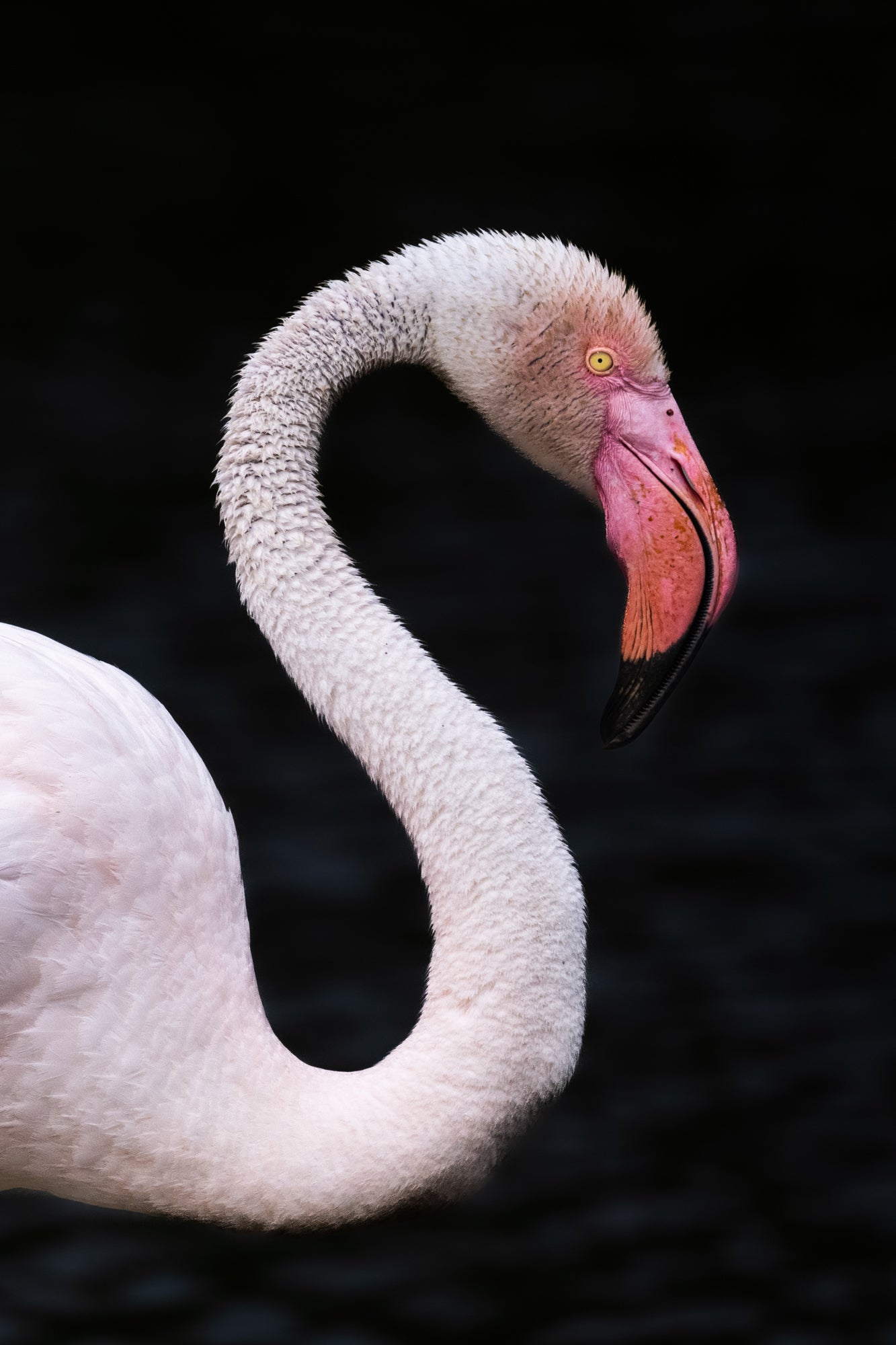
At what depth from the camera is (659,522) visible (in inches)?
94.0

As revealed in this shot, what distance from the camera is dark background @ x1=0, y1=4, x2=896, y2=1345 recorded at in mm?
4055

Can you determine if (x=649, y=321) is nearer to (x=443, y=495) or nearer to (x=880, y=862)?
(x=880, y=862)

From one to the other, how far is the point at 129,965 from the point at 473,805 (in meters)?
0.47

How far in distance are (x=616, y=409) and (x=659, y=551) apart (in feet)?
0.65

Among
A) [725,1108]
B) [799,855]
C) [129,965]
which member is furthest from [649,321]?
[799,855]

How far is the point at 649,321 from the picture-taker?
8.09ft

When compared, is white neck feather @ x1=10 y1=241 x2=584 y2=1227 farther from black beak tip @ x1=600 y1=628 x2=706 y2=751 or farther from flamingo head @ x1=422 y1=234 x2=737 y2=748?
black beak tip @ x1=600 y1=628 x2=706 y2=751

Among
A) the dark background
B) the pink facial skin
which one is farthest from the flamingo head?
the dark background

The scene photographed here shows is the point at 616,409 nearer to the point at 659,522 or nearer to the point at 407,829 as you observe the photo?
the point at 659,522

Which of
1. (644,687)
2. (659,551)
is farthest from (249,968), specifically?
(659,551)

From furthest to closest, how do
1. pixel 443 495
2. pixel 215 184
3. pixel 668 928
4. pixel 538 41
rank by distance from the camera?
pixel 538 41
pixel 215 184
pixel 443 495
pixel 668 928

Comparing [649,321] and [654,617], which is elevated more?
[649,321]

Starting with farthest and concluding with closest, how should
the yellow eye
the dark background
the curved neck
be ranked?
the dark background → the yellow eye → the curved neck

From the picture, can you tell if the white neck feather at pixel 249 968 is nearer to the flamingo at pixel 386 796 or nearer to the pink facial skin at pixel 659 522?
the flamingo at pixel 386 796
